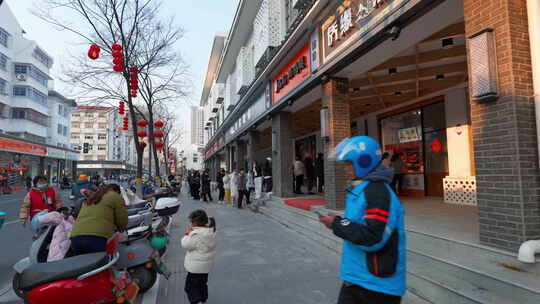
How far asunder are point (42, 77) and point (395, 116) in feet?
157

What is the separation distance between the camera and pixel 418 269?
4.13 m

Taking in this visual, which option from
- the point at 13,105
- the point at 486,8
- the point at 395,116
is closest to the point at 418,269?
the point at 486,8

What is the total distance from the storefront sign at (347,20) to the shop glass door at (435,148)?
16.5 ft

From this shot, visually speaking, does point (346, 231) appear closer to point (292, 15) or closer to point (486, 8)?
point (486, 8)

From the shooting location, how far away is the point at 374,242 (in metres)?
1.68

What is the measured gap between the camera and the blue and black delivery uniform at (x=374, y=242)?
1.70m

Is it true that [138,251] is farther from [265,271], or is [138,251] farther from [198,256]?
[265,271]

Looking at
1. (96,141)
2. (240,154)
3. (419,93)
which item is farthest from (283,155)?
(96,141)

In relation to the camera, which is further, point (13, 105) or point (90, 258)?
point (13, 105)

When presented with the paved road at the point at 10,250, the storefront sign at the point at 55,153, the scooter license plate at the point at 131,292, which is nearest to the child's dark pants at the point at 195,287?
the scooter license plate at the point at 131,292

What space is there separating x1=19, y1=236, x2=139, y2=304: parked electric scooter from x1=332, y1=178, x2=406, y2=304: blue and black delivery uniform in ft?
8.09

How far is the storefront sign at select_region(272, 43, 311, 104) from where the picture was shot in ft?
31.7

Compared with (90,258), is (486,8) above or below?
above

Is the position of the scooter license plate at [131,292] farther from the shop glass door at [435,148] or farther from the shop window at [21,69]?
the shop window at [21,69]
